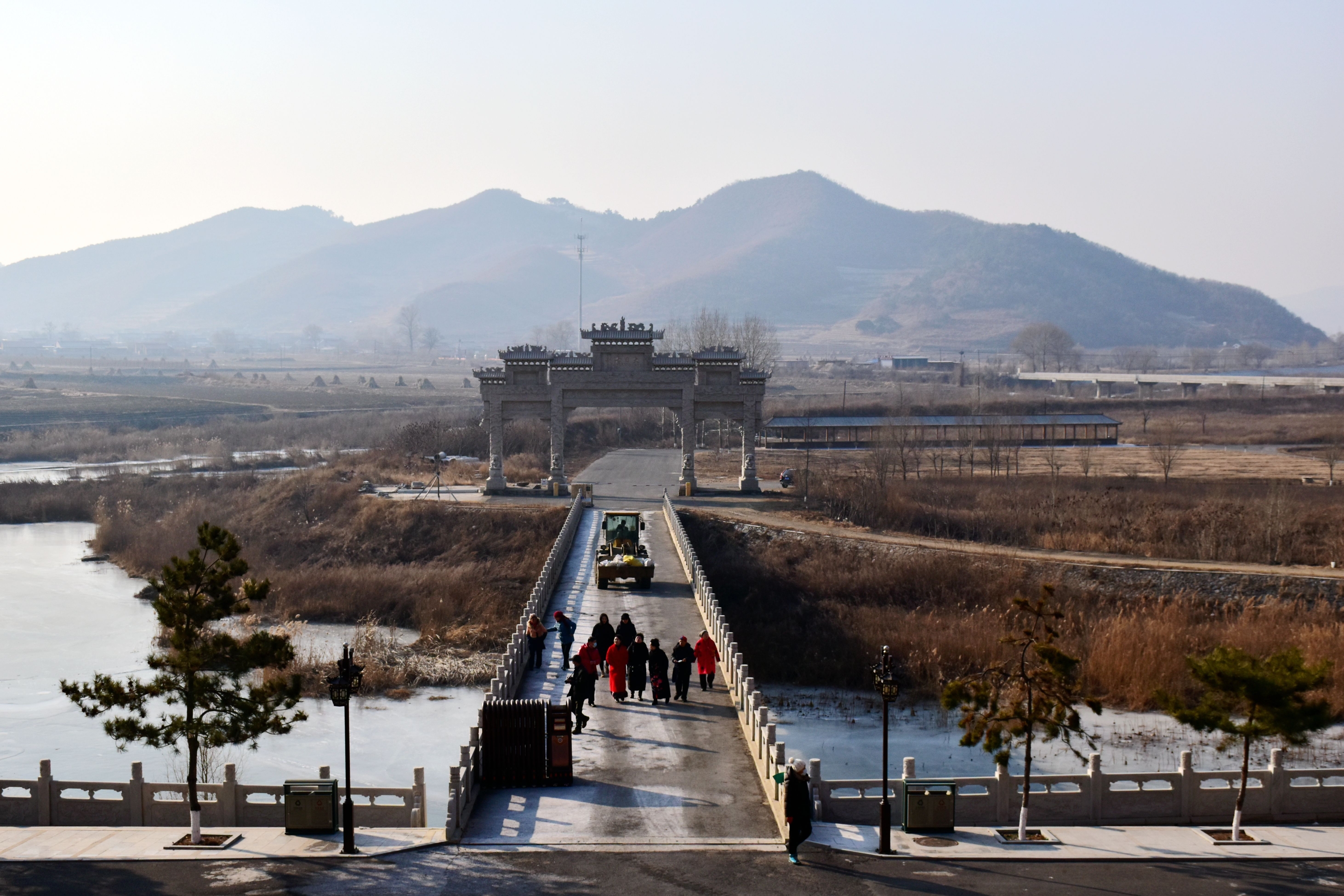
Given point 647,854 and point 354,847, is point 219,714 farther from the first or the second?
point 647,854

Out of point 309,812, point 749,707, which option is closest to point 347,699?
point 309,812

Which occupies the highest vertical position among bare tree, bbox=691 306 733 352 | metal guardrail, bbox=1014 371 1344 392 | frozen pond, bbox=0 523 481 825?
bare tree, bbox=691 306 733 352

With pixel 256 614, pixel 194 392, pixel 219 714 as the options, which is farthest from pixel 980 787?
pixel 194 392

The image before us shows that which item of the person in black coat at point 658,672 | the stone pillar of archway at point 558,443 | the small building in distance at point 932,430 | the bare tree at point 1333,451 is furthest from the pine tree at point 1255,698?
the small building in distance at point 932,430

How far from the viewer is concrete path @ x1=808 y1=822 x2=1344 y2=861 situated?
18.5 meters

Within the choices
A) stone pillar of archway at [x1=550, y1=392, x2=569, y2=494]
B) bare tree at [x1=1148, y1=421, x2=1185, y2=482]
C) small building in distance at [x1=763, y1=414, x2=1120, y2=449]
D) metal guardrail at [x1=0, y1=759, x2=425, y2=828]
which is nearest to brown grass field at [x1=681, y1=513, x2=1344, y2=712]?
stone pillar of archway at [x1=550, y1=392, x2=569, y2=494]

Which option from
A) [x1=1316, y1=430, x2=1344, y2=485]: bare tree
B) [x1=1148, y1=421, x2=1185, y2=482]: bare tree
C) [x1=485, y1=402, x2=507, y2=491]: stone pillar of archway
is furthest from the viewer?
[x1=1316, y1=430, x2=1344, y2=485]: bare tree

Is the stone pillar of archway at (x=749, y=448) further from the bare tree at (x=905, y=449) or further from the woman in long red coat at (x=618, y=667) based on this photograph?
the woman in long red coat at (x=618, y=667)

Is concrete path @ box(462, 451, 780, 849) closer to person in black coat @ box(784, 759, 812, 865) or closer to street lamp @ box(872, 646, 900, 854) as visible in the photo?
person in black coat @ box(784, 759, 812, 865)

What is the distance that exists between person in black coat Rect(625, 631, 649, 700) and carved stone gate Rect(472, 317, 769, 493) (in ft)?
98.6

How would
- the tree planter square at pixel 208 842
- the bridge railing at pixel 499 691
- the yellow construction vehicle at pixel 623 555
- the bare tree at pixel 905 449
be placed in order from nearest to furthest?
the tree planter square at pixel 208 842 < the bridge railing at pixel 499 691 < the yellow construction vehicle at pixel 623 555 < the bare tree at pixel 905 449

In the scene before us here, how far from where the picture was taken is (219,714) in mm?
20625

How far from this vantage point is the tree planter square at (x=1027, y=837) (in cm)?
1912

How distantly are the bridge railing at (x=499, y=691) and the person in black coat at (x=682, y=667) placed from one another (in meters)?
3.38
